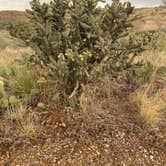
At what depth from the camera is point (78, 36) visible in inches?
182

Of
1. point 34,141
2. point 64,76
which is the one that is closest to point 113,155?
point 34,141

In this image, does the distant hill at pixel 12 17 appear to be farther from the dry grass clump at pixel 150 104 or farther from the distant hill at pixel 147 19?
the dry grass clump at pixel 150 104

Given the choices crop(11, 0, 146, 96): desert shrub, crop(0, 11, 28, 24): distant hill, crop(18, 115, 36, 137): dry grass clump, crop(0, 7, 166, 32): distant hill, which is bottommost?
crop(0, 11, 28, 24): distant hill

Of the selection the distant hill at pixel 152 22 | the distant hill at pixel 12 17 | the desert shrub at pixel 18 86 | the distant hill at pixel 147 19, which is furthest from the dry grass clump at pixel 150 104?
the distant hill at pixel 12 17

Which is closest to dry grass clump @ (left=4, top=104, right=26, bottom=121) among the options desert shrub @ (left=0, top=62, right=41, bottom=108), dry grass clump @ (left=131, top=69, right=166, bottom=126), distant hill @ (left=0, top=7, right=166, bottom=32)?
desert shrub @ (left=0, top=62, right=41, bottom=108)

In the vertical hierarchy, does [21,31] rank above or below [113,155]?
above

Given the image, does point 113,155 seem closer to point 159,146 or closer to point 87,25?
point 159,146

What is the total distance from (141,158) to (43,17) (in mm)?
2031

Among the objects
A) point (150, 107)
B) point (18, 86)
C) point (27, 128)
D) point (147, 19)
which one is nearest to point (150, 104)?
point (150, 107)

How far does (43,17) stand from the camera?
15.3 ft

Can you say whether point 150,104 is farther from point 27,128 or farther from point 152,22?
point 152,22

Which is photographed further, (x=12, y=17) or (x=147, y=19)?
(x=12, y=17)

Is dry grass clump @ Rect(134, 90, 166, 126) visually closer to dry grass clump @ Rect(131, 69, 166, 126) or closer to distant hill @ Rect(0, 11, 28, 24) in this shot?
dry grass clump @ Rect(131, 69, 166, 126)

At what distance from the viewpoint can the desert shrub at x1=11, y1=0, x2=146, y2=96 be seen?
4.43 meters
